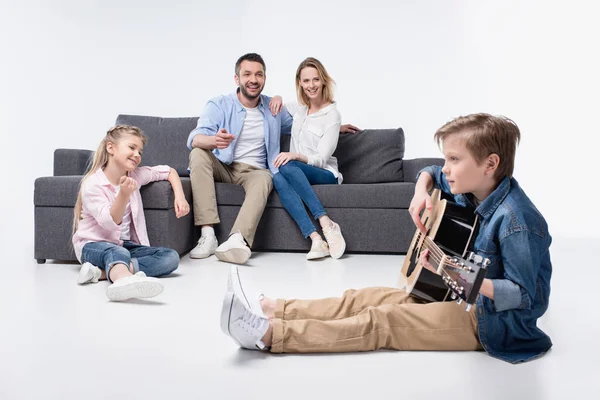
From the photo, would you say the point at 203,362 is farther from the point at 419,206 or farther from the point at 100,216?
the point at 100,216

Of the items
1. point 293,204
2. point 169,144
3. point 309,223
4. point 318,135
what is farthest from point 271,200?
point 169,144

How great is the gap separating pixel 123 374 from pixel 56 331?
1.56 feet

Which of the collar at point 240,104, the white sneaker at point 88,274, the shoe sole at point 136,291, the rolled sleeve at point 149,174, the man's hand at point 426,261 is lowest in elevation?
the white sneaker at point 88,274

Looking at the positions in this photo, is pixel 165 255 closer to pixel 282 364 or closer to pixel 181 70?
pixel 282 364

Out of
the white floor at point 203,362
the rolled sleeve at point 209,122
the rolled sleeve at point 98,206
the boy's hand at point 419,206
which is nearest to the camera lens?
the white floor at point 203,362

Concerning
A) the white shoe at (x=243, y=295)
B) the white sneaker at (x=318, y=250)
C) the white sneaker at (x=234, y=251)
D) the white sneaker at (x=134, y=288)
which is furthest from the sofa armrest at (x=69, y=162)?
the white shoe at (x=243, y=295)

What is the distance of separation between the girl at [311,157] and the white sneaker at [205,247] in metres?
0.45

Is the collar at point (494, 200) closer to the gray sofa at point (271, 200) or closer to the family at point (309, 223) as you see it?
the family at point (309, 223)

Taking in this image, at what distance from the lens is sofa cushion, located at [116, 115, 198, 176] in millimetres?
3992

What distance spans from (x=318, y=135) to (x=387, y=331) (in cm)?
216

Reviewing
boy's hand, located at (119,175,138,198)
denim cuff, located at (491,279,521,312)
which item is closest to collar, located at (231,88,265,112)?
boy's hand, located at (119,175,138,198)

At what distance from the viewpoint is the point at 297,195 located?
3.43 metres

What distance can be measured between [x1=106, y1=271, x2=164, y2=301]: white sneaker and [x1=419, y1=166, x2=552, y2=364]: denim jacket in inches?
46.3

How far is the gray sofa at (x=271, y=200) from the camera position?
120 inches
